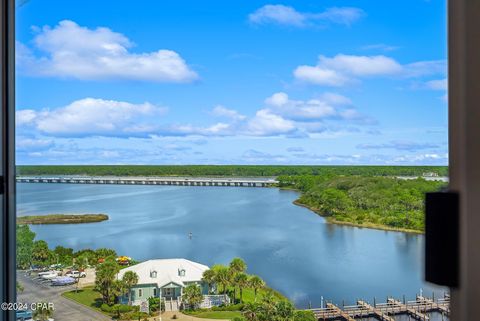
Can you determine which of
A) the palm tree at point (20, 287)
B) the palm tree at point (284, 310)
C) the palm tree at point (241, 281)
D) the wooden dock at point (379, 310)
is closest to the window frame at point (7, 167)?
the palm tree at point (20, 287)

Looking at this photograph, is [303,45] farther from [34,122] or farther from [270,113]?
[34,122]

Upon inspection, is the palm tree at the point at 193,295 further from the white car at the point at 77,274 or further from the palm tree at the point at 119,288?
the white car at the point at 77,274

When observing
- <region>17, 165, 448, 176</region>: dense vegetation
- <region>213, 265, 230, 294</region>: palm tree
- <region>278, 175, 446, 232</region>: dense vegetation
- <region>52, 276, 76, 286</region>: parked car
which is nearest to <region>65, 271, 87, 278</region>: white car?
<region>52, 276, 76, 286</region>: parked car

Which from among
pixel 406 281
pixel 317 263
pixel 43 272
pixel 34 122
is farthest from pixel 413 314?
pixel 34 122

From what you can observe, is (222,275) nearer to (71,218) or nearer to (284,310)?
(284,310)

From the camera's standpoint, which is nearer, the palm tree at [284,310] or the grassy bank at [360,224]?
the grassy bank at [360,224]

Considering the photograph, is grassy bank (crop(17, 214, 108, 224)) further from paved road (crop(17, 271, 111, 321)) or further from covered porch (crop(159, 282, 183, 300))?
covered porch (crop(159, 282, 183, 300))
